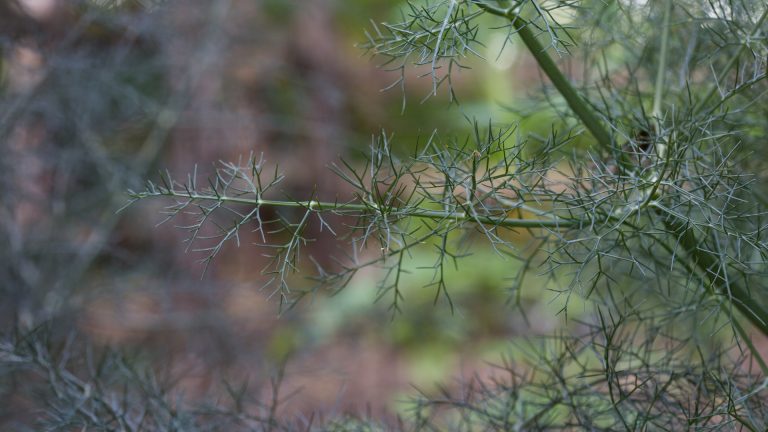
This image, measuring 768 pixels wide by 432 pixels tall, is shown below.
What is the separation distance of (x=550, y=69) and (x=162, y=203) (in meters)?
1.51

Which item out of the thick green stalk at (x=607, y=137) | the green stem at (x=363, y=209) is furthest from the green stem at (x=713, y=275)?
the green stem at (x=363, y=209)

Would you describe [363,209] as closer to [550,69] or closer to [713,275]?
[550,69]

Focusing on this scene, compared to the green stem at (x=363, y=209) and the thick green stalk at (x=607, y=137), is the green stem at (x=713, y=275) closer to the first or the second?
the thick green stalk at (x=607, y=137)

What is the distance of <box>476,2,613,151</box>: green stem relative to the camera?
61 centimetres

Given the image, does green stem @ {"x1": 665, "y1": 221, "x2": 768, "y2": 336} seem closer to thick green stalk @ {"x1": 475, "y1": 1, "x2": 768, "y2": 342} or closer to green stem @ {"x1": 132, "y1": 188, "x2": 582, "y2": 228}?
thick green stalk @ {"x1": 475, "y1": 1, "x2": 768, "y2": 342}

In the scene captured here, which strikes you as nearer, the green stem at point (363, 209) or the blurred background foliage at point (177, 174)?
the green stem at point (363, 209)

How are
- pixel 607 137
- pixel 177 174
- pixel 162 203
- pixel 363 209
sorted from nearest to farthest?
1. pixel 363 209
2. pixel 607 137
3. pixel 162 203
4. pixel 177 174

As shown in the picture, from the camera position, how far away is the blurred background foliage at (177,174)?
1.51 m

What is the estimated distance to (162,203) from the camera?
2.00 meters

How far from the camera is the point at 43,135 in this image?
1805 mm

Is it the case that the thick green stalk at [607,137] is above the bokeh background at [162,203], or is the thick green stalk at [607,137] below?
below

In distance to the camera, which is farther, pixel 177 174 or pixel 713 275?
pixel 177 174

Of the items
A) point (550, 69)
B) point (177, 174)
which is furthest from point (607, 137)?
point (177, 174)

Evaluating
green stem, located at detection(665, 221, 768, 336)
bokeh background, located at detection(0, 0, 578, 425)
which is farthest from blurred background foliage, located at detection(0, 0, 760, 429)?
green stem, located at detection(665, 221, 768, 336)
